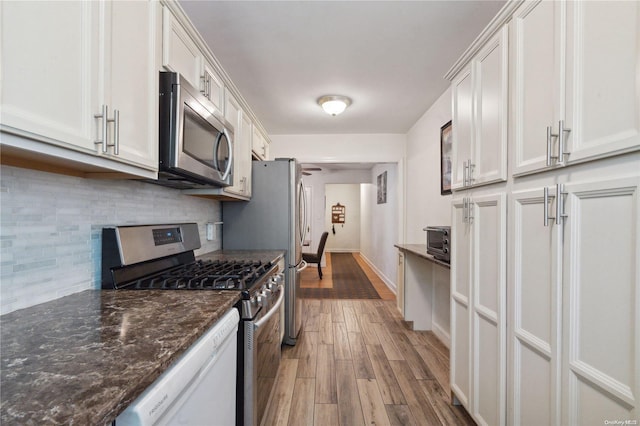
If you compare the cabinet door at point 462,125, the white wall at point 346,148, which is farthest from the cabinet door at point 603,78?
the white wall at point 346,148

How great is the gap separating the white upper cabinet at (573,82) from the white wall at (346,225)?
8821 mm

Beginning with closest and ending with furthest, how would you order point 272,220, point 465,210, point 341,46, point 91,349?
point 91,349 < point 465,210 < point 341,46 < point 272,220

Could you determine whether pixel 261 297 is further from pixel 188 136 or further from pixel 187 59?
pixel 187 59

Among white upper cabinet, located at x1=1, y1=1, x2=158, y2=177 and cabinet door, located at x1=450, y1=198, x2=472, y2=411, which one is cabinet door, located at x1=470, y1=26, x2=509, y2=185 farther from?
white upper cabinet, located at x1=1, y1=1, x2=158, y2=177

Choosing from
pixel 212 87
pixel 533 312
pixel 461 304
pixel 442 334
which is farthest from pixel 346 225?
pixel 533 312

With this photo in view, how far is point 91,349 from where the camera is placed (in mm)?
687

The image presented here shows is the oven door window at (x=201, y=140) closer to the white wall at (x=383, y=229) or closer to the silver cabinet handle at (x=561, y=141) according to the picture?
the silver cabinet handle at (x=561, y=141)

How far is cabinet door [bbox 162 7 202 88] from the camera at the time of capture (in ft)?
4.19

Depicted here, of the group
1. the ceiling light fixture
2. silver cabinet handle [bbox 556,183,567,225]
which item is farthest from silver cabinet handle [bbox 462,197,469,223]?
the ceiling light fixture

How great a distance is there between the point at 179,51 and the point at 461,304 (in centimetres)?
204

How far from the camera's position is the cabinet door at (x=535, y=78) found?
1.02m

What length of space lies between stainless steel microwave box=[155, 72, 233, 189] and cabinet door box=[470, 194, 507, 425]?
4.75 feet

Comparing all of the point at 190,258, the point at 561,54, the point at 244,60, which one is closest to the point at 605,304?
the point at 561,54

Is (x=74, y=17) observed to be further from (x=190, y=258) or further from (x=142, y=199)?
(x=190, y=258)
